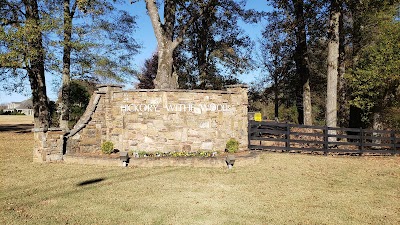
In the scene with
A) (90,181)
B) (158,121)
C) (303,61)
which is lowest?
(90,181)

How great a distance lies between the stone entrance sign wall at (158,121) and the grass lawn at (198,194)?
1.74m

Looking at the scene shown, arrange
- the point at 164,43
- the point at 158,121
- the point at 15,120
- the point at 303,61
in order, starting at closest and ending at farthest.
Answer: the point at 158,121
the point at 164,43
the point at 303,61
the point at 15,120

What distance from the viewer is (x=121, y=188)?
Result: 784 centimetres

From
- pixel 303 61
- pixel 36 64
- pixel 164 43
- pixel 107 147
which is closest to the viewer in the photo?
pixel 107 147

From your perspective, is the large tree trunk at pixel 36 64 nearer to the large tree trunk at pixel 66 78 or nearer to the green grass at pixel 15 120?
the large tree trunk at pixel 66 78

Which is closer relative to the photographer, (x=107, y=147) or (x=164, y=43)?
(x=107, y=147)

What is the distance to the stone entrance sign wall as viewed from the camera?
39.0 ft

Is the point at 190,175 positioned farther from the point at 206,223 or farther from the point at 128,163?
the point at 206,223

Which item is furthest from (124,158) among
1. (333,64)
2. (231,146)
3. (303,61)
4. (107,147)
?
(303,61)

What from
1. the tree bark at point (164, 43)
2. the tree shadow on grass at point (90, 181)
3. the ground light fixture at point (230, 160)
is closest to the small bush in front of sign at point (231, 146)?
the ground light fixture at point (230, 160)

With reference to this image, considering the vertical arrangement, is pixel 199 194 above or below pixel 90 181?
below

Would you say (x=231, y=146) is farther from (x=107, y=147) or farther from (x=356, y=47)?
(x=356, y=47)

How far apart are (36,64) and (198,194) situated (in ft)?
52.6

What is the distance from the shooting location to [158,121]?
1189cm
